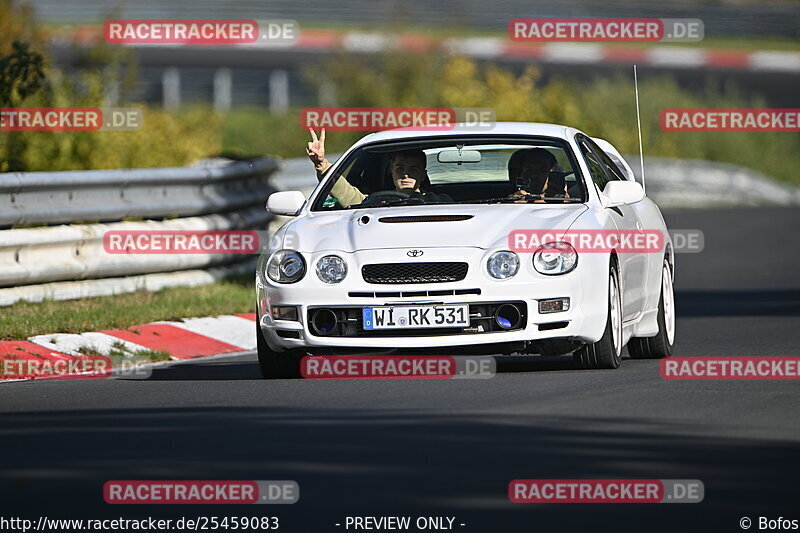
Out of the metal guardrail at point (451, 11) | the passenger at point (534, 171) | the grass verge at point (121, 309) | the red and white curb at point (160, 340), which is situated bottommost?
the red and white curb at point (160, 340)

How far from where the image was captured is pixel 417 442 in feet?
25.1

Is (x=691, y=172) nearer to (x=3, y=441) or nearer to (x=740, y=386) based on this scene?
(x=740, y=386)

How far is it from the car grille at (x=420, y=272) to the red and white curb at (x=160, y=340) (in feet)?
8.95

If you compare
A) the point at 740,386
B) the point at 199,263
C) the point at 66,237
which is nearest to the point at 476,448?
the point at 740,386

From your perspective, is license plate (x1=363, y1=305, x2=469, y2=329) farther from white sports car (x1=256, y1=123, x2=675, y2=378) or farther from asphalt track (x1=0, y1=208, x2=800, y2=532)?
asphalt track (x1=0, y1=208, x2=800, y2=532)

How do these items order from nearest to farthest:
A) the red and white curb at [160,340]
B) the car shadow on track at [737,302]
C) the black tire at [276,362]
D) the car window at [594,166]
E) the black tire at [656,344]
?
the black tire at [276,362] < the car window at [594,166] < the black tire at [656,344] < the red and white curb at [160,340] < the car shadow on track at [737,302]

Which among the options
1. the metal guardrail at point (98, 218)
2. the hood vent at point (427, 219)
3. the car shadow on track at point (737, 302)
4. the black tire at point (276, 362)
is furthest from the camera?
the car shadow on track at point (737, 302)

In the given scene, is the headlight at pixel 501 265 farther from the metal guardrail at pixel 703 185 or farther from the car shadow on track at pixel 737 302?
the metal guardrail at pixel 703 185

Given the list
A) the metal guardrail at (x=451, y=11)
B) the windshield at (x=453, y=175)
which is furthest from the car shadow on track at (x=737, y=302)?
the metal guardrail at (x=451, y=11)

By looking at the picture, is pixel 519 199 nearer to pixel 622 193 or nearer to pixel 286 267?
pixel 622 193

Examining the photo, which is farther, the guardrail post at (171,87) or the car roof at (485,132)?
the guardrail post at (171,87)

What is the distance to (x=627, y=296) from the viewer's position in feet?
35.7

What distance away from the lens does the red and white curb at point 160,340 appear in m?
11.8

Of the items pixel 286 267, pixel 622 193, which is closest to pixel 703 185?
pixel 622 193
